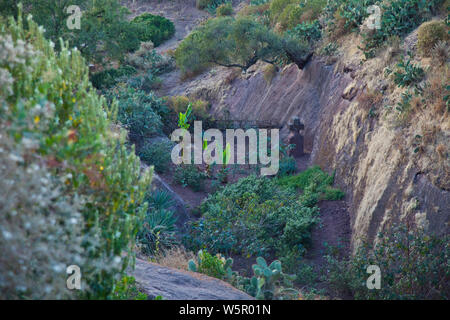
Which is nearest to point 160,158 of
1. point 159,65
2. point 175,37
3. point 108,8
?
point 108,8

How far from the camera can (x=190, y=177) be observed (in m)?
12.9

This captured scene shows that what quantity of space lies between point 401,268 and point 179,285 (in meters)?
3.16

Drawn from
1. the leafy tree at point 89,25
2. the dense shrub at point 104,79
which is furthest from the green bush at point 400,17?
the dense shrub at point 104,79

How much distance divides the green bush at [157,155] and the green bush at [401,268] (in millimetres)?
7102

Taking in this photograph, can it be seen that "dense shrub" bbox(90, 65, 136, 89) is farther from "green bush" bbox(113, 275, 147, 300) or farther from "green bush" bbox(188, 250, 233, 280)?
"green bush" bbox(113, 275, 147, 300)

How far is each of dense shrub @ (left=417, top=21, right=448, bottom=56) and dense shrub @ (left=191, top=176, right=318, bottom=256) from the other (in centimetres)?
415

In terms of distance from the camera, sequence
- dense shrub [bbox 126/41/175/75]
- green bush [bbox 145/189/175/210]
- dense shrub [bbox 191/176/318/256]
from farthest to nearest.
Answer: dense shrub [bbox 126/41/175/75]
green bush [bbox 145/189/175/210]
dense shrub [bbox 191/176/318/256]

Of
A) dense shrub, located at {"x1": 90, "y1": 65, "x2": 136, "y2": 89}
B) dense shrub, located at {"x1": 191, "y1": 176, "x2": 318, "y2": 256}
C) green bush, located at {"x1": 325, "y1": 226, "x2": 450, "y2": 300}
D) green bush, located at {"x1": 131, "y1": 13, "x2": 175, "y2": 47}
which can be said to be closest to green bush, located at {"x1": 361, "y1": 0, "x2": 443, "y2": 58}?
dense shrub, located at {"x1": 191, "y1": 176, "x2": 318, "y2": 256}

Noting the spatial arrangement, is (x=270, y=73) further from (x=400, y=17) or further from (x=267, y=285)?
(x=267, y=285)

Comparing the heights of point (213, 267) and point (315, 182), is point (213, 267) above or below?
below

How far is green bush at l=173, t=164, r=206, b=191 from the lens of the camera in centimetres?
1280

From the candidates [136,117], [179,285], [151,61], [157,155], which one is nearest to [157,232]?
[179,285]

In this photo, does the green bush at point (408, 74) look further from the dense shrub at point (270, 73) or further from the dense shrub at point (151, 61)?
the dense shrub at point (151, 61)

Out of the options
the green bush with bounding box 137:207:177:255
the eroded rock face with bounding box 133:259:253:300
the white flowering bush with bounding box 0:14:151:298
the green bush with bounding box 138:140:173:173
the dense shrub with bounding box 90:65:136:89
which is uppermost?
the dense shrub with bounding box 90:65:136:89
